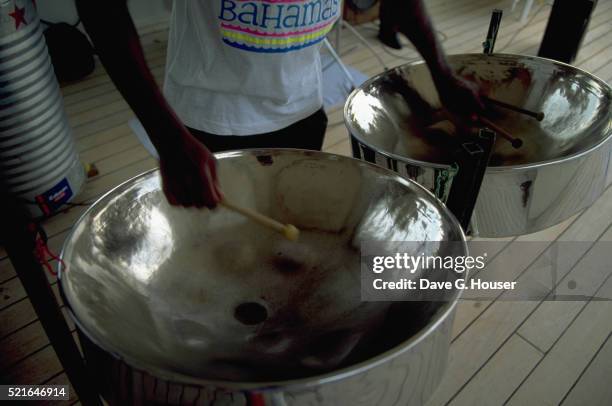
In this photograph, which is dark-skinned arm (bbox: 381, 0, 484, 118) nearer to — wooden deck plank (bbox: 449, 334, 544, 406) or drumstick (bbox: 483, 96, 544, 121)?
drumstick (bbox: 483, 96, 544, 121)

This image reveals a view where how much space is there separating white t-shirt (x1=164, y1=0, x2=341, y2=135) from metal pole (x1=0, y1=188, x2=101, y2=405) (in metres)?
0.42

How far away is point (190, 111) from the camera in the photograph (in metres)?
1.09

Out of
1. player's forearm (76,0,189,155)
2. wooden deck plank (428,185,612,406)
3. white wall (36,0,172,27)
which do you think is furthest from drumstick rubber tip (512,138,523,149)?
white wall (36,0,172,27)

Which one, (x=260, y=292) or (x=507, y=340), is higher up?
(x=260, y=292)

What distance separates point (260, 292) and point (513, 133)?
762 mm

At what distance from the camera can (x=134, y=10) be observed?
11.3 feet

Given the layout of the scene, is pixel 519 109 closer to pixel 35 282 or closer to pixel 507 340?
pixel 507 340

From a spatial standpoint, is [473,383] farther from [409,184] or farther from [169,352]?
[169,352]

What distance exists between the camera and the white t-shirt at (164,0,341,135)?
96 centimetres

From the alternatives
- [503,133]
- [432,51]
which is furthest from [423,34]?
[503,133]

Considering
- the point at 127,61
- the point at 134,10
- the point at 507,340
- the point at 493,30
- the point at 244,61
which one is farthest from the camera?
the point at 134,10

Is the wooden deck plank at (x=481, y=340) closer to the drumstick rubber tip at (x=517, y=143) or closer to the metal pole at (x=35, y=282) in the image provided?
the drumstick rubber tip at (x=517, y=143)

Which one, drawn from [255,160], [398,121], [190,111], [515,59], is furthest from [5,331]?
[515,59]

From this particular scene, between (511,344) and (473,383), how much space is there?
0.67 feet
